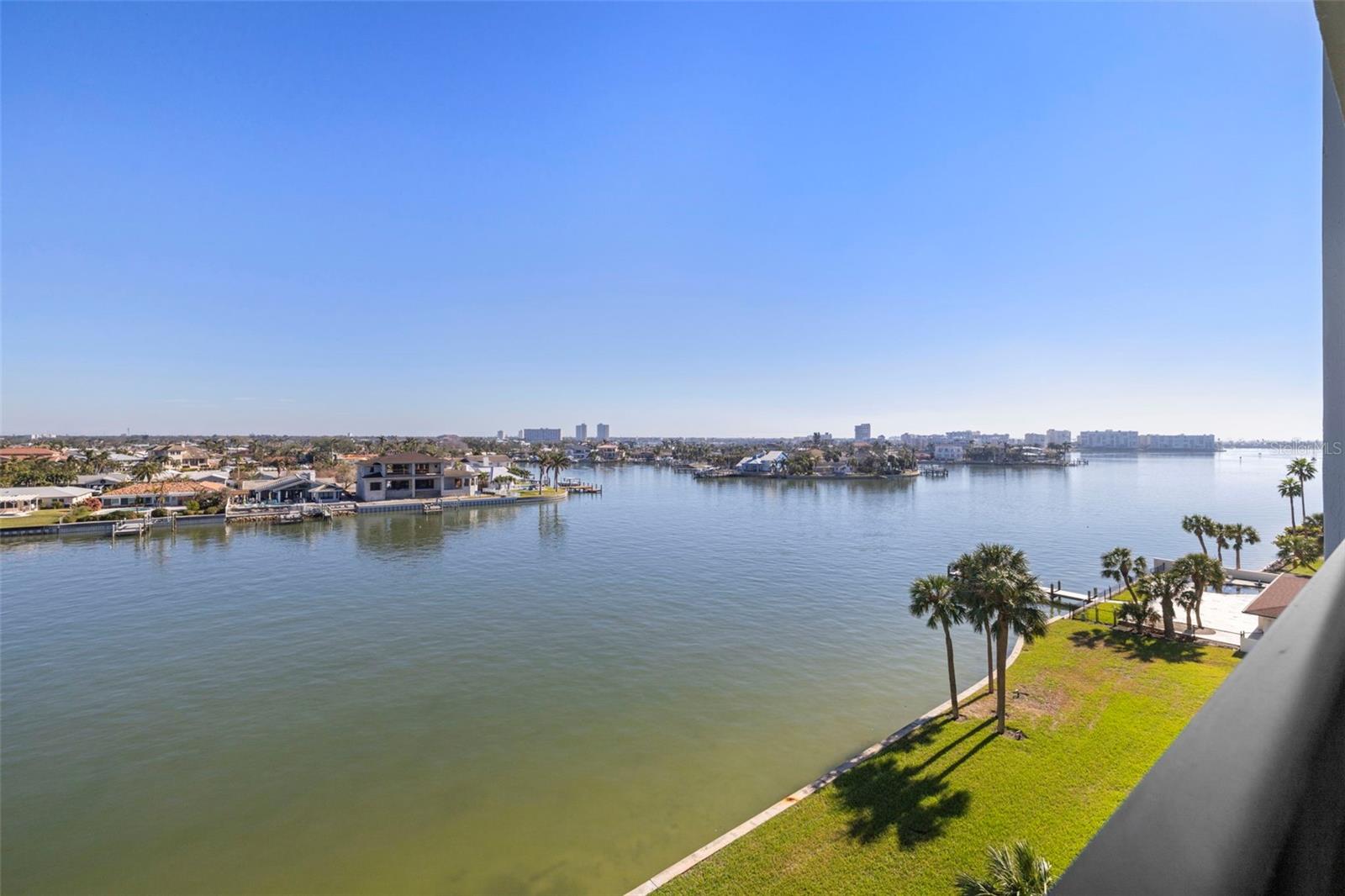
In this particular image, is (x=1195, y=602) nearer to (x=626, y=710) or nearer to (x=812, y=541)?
(x=626, y=710)

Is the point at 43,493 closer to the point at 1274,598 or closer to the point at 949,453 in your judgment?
the point at 1274,598

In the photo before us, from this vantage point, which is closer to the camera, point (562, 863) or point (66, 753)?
point (562, 863)

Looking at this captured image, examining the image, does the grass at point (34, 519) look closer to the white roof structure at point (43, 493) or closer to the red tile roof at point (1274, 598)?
the white roof structure at point (43, 493)

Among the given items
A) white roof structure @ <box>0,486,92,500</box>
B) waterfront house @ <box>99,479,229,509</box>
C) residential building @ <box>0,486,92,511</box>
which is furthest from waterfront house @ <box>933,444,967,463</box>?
residential building @ <box>0,486,92,511</box>

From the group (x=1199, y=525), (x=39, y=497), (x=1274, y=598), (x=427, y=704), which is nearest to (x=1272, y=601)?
(x=1274, y=598)

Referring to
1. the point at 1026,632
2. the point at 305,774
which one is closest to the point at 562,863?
the point at 305,774
